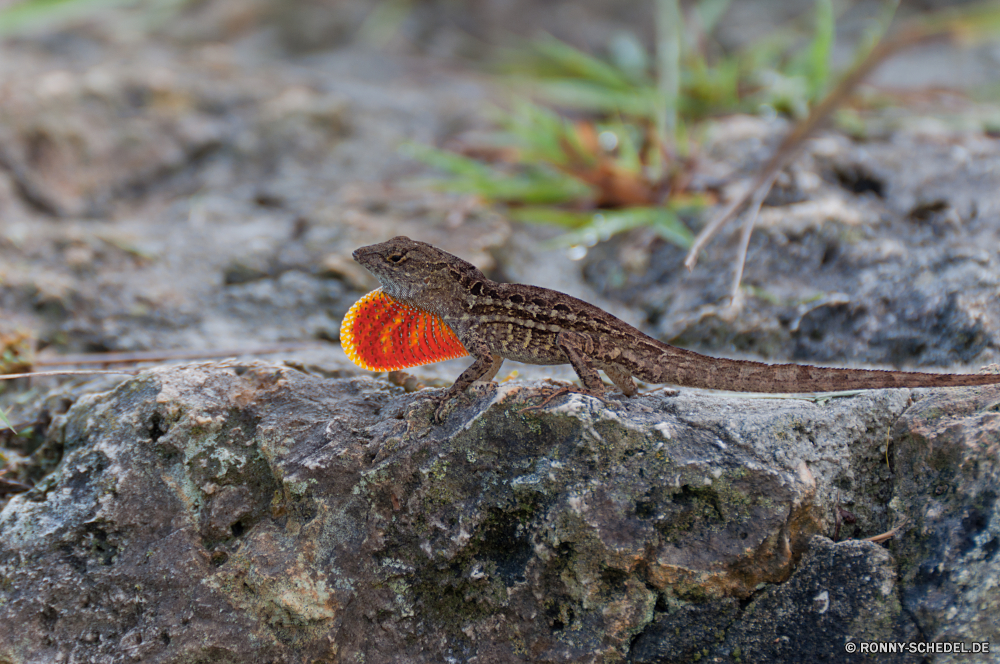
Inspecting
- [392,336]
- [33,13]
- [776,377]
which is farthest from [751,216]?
[33,13]

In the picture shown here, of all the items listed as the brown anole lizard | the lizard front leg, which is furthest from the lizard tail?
the lizard front leg

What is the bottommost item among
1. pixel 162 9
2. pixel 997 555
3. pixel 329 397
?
pixel 997 555

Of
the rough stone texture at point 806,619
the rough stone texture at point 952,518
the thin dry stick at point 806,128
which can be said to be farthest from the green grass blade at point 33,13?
the rough stone texture at point 952,518

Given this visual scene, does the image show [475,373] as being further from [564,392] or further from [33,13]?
[33,13]

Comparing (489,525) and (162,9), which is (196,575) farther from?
(162,9)

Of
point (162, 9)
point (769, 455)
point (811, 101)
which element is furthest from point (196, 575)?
point (162, 9)

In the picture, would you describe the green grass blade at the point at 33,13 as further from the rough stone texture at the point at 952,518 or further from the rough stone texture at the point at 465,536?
the rough stone texture at the point at 952,518

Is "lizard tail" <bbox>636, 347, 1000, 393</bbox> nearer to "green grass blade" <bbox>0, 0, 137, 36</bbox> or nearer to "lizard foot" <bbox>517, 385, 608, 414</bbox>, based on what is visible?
"lizard foot" <bbox>517, 385, 608, 414</bbox>

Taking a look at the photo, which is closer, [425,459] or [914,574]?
[914,574]
